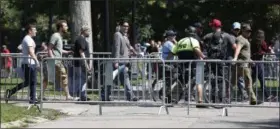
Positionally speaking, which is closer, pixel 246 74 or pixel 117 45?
pixel 246 74

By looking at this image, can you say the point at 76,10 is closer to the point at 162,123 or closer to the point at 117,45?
the point at 117,45

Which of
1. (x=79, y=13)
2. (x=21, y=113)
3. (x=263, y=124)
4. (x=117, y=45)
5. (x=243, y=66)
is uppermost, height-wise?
(x=79, y=13)

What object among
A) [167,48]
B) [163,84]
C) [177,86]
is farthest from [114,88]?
[167,48]

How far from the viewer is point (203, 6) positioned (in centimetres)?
2792

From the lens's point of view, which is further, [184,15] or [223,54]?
[184,15]

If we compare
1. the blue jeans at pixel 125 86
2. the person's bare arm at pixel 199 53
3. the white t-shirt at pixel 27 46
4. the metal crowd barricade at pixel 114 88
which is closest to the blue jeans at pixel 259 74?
the person's bare arm at pixel 199 53

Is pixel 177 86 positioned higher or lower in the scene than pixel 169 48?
lower

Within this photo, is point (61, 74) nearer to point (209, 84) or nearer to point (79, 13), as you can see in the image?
point (209, 84)

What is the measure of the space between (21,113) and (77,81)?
2.29 meters

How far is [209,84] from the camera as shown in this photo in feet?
45.2

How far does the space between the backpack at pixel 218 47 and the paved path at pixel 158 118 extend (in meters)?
1.30

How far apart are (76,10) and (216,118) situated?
720 centimetres

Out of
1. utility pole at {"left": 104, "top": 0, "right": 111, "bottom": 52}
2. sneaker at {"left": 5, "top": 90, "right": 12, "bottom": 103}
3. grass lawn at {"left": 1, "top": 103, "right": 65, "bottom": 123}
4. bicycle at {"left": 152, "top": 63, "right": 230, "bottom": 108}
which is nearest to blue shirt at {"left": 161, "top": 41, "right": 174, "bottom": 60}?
bicycle at {"left": 152, "top": 63, "right": 230, "bottom": 108}

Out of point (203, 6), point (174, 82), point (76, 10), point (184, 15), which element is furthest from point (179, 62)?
point (184, 15)
